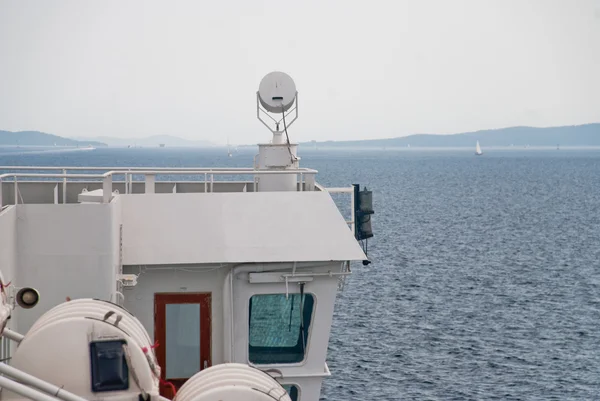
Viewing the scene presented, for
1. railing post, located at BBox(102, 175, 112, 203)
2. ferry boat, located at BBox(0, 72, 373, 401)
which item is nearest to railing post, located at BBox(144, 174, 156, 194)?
ferry boat, located at BBox(0, 72, 373, 401)

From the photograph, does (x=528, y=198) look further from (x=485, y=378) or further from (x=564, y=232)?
(x=485, y=378)

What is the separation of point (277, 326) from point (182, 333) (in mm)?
1888

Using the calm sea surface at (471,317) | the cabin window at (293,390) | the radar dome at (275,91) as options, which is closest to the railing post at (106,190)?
the cabin window at (293,390)

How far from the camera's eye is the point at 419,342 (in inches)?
2069

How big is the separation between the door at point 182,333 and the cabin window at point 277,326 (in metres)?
0.93

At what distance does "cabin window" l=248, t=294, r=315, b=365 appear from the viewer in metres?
17.8

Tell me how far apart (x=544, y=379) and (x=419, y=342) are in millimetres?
9041

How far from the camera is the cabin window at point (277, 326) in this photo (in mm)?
17781

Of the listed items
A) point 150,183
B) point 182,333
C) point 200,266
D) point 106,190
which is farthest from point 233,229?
point 106,190

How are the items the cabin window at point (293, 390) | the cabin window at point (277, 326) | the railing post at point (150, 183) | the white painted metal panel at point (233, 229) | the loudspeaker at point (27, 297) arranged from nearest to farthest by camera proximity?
1. the loudspeaker at point (27, 297)
2. the white painted metal panel at point (233, 229)
3. the cabin window at point (277, 326)
4. the cabin window at point (293, 390)
5. the railing post at point (150, 183)

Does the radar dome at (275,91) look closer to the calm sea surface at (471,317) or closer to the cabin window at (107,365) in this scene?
the cabin window at (107,365)

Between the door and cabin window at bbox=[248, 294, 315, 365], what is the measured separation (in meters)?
0.93

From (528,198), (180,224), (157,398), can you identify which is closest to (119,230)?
(180,224)

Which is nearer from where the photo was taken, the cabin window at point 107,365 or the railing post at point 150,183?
the cabin window at point 107,365
